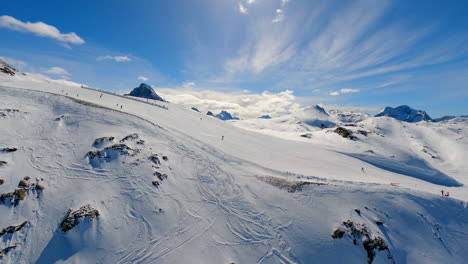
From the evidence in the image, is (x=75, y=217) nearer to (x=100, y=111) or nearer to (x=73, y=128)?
(x=73, y=128)

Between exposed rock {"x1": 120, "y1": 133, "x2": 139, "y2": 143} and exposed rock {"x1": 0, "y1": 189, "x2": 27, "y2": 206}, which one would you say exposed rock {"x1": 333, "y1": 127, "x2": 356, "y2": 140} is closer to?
exposed rock {"x1": 120, "y1": 133, "x2": 139, "y2": 143}

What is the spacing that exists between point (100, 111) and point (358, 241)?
130 ft

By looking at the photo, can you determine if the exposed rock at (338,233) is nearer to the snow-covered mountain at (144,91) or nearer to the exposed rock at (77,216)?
the exposed rock at (77,216)

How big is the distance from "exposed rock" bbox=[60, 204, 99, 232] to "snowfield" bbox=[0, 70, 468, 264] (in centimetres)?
27

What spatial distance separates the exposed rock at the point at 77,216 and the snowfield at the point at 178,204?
27 centimetres

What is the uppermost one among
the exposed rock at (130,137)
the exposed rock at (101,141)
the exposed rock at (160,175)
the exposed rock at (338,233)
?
the exposed rock at (130,137)

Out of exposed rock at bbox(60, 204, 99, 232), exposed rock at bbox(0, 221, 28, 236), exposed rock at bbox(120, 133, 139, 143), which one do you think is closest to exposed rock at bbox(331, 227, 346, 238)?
exposed rock at bbox(60, 204, 99, 232)

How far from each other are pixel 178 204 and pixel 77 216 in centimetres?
826

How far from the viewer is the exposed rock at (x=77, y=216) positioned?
1498 centimetres

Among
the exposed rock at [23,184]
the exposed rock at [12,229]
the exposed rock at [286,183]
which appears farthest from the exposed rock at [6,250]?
the exposed rock at [286,183]

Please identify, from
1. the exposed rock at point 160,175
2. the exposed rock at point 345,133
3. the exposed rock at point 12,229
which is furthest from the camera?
the exposed rock at point 345,133

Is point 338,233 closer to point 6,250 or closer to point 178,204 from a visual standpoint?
point 178,204

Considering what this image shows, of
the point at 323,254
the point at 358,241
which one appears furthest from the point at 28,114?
the point at 358,241

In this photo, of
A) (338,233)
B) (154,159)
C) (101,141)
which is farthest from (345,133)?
(101,141)
